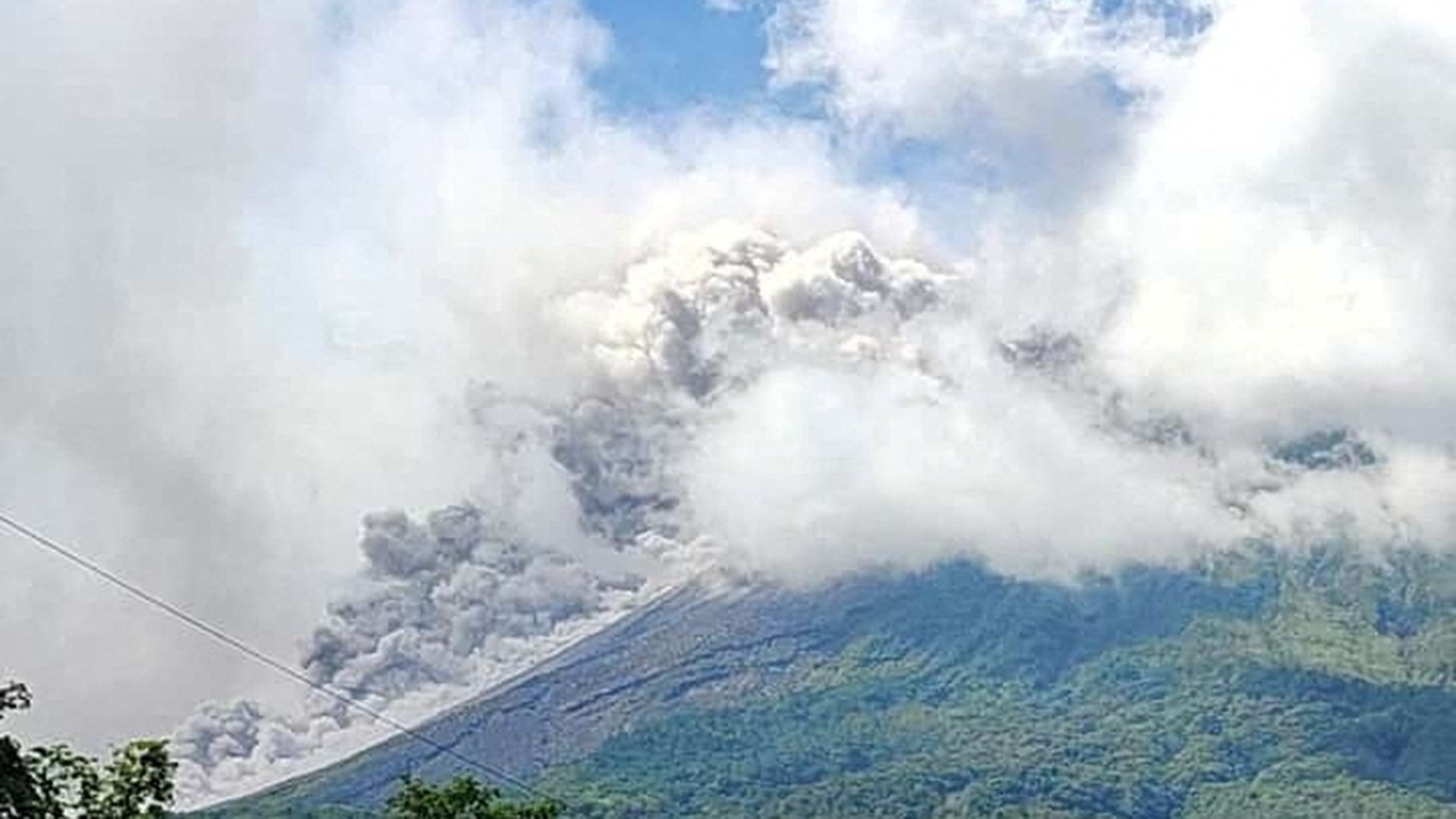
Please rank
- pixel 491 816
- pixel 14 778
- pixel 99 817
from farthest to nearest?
pixel 491 816 < pixel 99 817 < pixel 14 778

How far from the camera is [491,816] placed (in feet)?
165

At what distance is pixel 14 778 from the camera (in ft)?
103

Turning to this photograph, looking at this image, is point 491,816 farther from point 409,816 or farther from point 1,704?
point 1,704

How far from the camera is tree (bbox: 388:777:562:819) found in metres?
50.5

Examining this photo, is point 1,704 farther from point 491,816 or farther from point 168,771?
point 491,816

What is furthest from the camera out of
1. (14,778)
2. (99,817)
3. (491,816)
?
(491,816)

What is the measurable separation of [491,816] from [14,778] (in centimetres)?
2024

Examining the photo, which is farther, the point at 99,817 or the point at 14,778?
the point at 99,817

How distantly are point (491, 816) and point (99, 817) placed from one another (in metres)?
16.0

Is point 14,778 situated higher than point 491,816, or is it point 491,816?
point 491,816

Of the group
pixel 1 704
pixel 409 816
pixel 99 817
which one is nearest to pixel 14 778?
pixel 1 704

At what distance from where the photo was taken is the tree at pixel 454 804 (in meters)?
50.5

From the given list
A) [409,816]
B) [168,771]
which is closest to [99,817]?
[168,771]

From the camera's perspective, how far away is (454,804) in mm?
50750
